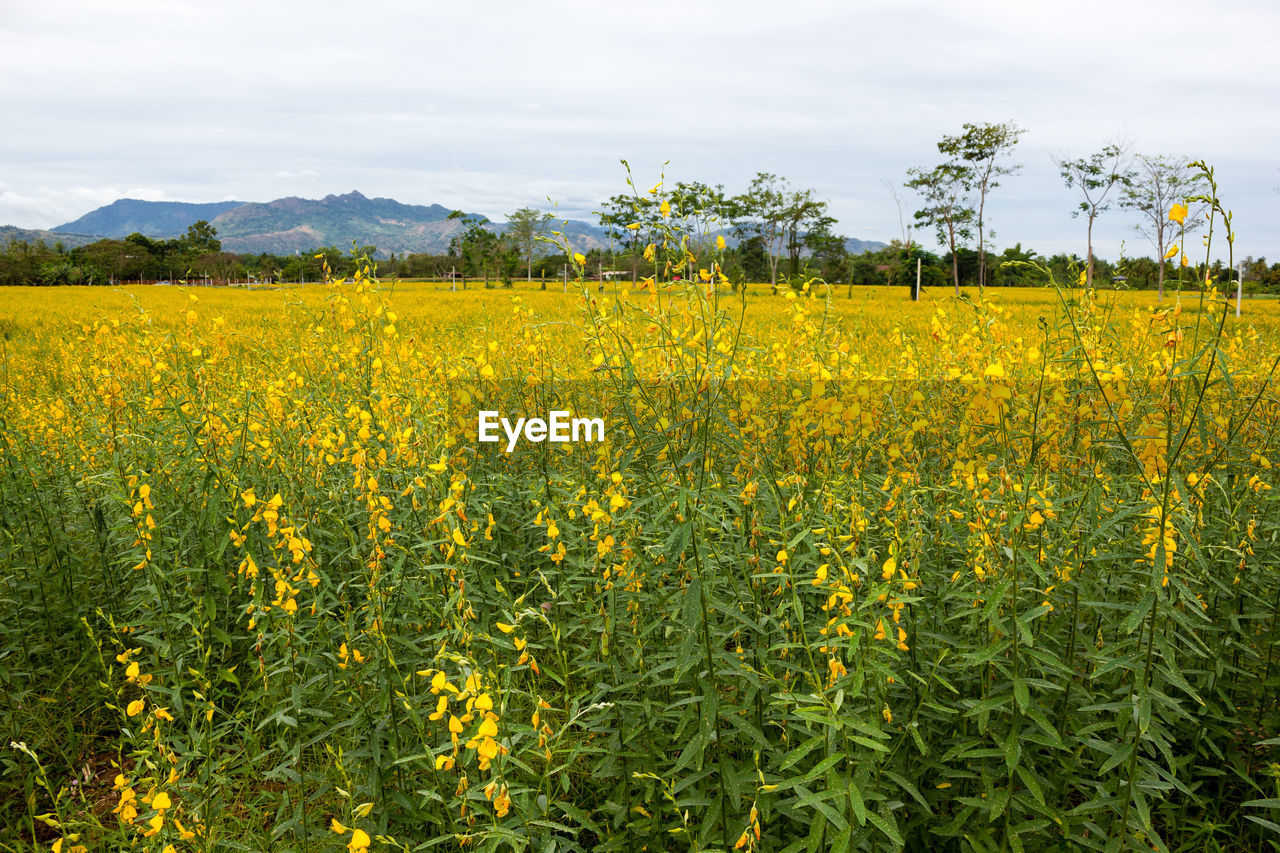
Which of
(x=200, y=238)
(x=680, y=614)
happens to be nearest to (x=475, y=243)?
(x=200, y=238)

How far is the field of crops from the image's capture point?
192cm

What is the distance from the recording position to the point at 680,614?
7.76 ft

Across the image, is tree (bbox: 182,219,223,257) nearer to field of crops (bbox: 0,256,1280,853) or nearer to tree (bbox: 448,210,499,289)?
tree (bbox: 448,210,499,289)

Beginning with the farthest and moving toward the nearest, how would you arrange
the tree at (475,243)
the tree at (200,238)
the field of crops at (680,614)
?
the tree at (200,238) → the tree at (475,243) → the field of crops at (680,614)

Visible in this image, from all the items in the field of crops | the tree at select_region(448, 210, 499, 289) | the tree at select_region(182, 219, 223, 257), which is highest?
the tree at select_region(182, 219, 223, 257)

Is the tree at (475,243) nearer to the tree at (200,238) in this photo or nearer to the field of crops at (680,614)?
the tree at (200,238)

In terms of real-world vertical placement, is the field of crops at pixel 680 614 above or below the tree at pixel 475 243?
below

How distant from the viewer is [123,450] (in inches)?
137

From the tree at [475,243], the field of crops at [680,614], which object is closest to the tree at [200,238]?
the tree at [475,243]

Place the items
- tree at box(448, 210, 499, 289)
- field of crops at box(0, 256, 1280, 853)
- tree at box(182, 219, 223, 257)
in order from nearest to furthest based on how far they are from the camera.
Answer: field of crops at box(0, 256, 1280, 853), tree at box(448, 210, 499, 289), tree at box(182, 219, 223, 257)

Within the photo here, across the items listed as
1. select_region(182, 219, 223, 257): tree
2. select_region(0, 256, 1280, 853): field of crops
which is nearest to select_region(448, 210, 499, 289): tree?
select_region(182, 219, 223, 257): tree

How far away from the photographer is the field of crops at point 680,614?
6.29ft

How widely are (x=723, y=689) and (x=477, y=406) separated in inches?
105

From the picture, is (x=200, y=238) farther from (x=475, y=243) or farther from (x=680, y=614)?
(x=680, y=614)
